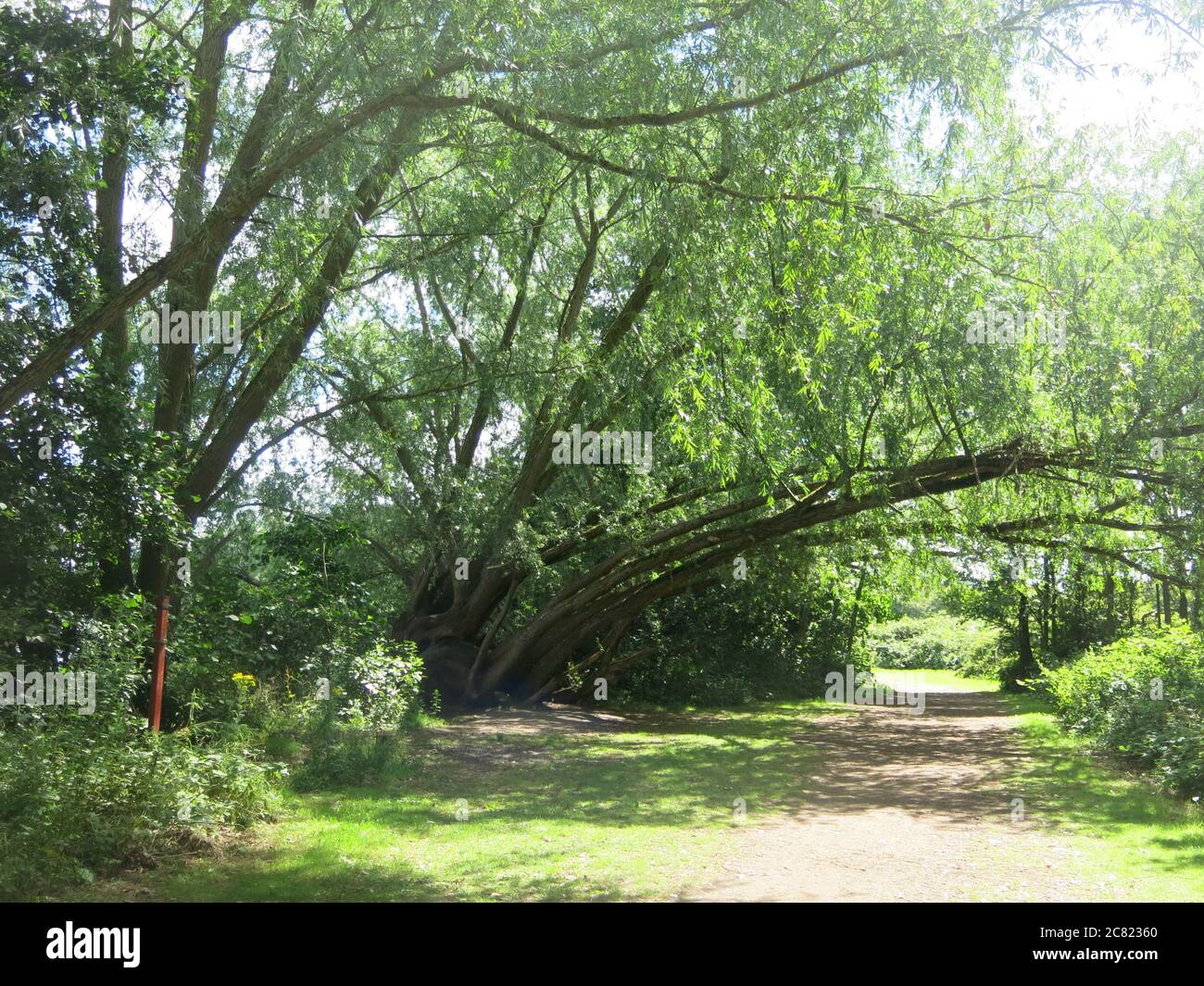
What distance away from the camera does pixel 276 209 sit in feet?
27.6

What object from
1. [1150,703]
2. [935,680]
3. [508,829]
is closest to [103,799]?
[508,829]

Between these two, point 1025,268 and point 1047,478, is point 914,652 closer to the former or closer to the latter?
point 1047,478

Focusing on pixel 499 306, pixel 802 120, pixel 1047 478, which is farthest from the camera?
pixel 499 306

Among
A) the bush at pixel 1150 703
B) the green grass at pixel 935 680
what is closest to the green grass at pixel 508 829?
the bush at pixel 1150 703

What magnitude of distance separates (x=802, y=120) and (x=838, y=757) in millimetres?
10333

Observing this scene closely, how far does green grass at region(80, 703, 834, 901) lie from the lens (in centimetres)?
681

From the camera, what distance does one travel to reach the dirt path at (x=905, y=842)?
694cm

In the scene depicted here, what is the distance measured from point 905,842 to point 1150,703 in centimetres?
654

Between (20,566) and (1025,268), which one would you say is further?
(1025,268)

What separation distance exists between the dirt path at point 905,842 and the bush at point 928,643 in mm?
29261

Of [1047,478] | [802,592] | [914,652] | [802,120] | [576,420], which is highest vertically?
[802,120]

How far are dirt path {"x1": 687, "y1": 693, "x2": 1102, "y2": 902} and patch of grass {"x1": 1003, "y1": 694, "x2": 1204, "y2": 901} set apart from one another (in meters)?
0.22
